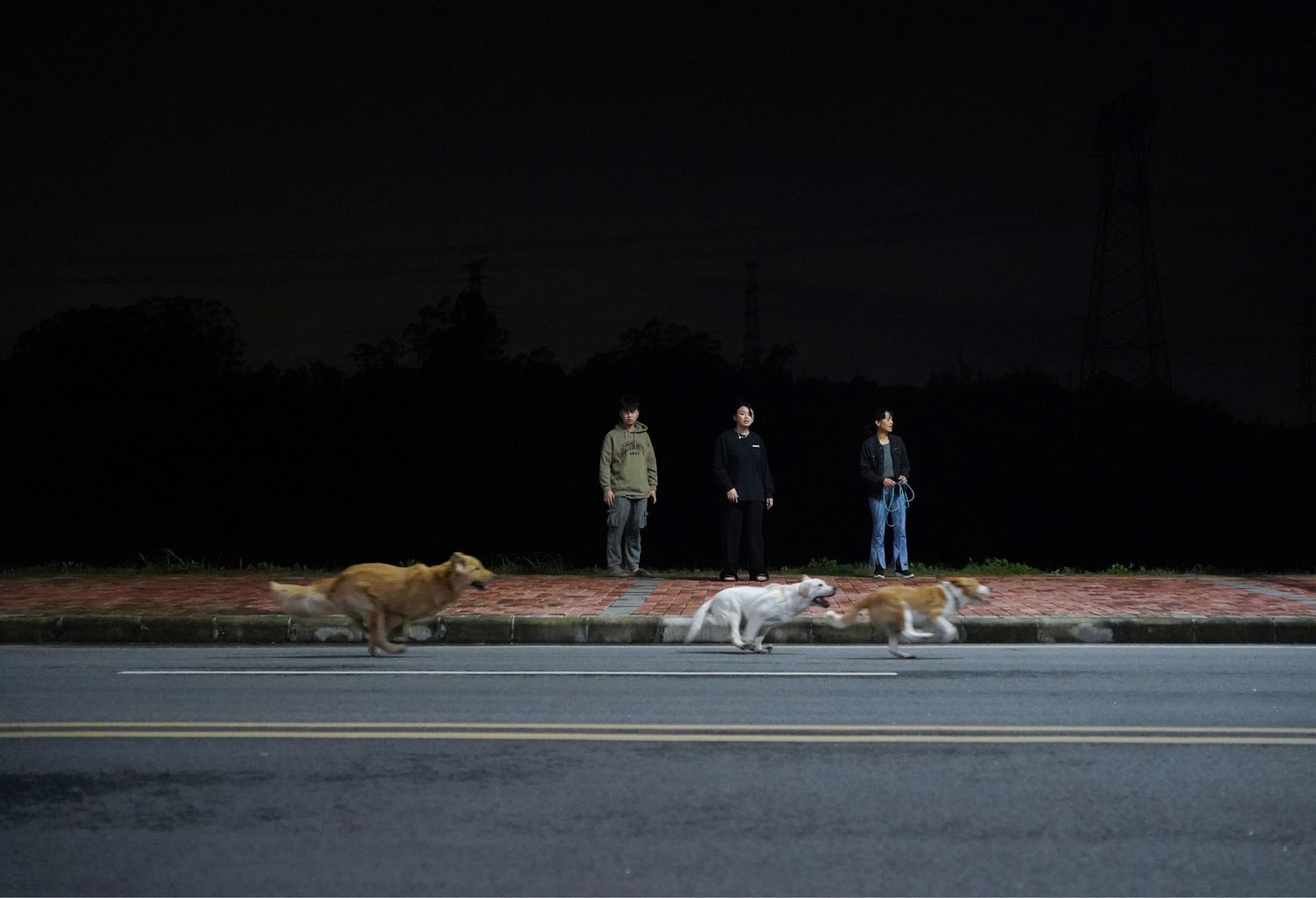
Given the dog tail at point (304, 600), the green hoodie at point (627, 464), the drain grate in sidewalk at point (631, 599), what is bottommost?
the drain grate in sidewalk at point (631, 599)

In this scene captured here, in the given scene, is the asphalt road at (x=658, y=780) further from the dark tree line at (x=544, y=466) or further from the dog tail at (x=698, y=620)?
the dark tree line at (x=544, y=466)

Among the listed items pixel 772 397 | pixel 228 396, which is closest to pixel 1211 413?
pixel 772 397

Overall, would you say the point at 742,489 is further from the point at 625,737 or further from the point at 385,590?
the point at 625,737

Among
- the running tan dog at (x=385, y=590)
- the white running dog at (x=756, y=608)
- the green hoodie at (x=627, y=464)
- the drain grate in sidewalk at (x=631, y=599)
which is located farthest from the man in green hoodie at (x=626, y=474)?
the running tan dog at (x=385, y=590)

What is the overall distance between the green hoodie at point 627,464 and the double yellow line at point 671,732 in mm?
8317

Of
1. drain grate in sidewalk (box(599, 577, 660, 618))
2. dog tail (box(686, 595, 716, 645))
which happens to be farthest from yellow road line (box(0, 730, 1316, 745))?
drain grate in sidewalk (box(599, 577, 660, 618))

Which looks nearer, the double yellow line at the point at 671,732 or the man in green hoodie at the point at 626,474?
the double yellow line at the point at 671,732

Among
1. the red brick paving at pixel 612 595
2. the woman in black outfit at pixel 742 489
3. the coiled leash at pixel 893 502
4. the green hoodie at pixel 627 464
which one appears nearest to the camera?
the red brick paving at pixel 612 595

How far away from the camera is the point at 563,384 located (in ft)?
60.7

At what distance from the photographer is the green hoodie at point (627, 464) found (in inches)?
617

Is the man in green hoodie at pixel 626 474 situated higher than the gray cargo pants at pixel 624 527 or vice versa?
the man in green hoodie at pixel 626 474

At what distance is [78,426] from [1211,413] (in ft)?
50.5

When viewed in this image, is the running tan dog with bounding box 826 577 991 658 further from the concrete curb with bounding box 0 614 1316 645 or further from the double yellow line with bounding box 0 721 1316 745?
the double yellow line with bounding box 0 721 1316 745

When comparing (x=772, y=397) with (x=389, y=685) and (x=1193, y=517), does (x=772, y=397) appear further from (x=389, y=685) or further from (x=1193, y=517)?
(x=389, y=685)
